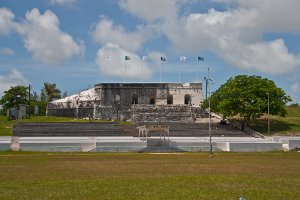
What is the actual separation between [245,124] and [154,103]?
1661 cm

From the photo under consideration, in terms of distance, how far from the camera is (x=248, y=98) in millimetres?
58594

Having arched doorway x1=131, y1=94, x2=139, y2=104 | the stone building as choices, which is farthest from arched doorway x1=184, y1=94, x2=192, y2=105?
arched doorway x1=131, y1=94, x2=139, y2=104

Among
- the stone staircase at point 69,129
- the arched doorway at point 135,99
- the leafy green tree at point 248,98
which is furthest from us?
the arched doorway at point 135,99

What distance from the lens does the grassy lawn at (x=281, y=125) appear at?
2351 inches

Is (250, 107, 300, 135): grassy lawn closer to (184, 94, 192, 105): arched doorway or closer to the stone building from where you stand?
the stone building

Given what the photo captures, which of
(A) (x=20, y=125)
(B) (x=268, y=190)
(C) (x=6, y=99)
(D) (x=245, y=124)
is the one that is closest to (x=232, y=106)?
(D) (x=245, y=124)

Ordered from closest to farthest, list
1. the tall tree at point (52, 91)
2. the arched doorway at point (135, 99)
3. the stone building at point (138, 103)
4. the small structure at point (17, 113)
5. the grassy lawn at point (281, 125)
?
the grassy lawn at point (281, 125)
the small structure at point (17, 113)
the stone building at point (138, 103)
the arched doorway at point (135, 99)
the tall tree at point (52, 91)

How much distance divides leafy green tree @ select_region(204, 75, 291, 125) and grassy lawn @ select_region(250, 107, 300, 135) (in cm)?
196

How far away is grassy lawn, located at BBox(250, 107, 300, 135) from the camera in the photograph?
59719mm

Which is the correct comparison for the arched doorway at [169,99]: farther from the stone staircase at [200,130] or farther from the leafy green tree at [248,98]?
the stone staircase at [200,130]

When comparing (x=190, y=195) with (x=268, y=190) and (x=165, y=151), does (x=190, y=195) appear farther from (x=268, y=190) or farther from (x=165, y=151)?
(x=165, y=151)

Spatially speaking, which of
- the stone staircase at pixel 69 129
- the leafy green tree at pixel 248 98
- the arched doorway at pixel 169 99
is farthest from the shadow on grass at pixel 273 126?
the stone staircase at pixel 69 129

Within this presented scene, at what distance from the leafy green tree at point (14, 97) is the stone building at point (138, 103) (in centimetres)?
589

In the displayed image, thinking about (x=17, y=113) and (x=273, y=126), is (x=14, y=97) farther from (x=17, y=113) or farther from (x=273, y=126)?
(x=273, y=126)
